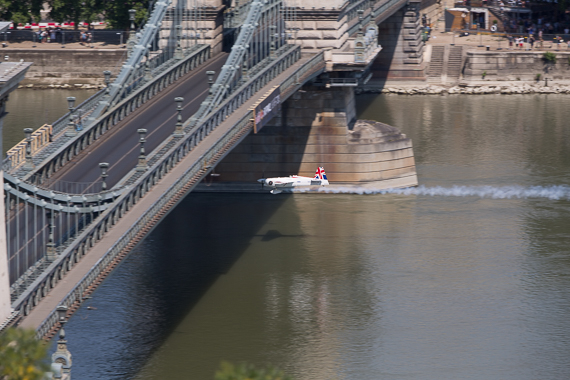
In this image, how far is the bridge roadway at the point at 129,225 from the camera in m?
33.5

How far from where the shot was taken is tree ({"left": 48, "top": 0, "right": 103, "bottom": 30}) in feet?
359

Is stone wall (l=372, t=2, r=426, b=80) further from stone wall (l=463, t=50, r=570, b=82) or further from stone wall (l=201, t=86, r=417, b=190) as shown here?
stone wall (l=201, t=86, r=417, b=190)

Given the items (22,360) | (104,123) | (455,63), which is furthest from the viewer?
(455,63)

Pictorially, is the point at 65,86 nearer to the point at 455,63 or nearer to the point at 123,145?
the point at 455,63

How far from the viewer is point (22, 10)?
110 m

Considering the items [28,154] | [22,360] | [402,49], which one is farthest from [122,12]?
[22,360]

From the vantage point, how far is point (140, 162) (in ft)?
151

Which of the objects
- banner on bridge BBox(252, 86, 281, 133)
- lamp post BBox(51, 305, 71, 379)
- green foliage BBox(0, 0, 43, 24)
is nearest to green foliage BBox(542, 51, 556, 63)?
banner on bridge BBox(252, 86, 281, 133)

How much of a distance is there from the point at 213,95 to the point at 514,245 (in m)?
19.6

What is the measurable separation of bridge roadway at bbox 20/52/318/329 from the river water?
1777 mm

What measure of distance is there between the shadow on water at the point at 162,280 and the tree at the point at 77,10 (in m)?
48.2

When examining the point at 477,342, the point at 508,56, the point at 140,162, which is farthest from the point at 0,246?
the point at 508,56

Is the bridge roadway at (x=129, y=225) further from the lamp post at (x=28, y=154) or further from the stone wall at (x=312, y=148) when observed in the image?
the stone wall at (x=312, y=148)

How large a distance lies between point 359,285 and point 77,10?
6890 centimetres
